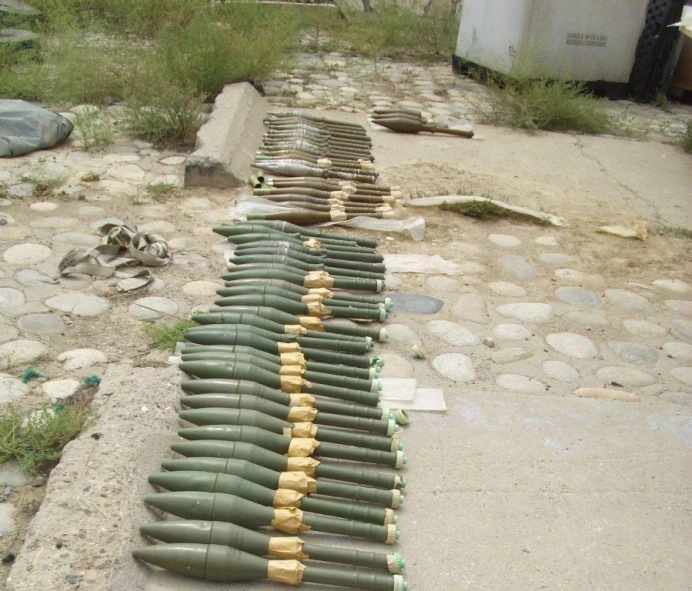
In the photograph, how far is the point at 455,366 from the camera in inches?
159

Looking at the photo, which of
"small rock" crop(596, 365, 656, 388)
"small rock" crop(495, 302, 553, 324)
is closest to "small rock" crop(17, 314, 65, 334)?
"small rock" crop(495, 302, 553, 324)

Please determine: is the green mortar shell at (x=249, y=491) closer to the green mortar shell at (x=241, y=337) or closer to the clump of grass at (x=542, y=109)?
the green mortar shell at (x=241, y=337)

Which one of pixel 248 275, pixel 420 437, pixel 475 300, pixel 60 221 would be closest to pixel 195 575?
pixel 420 437

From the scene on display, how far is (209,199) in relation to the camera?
5.83 m

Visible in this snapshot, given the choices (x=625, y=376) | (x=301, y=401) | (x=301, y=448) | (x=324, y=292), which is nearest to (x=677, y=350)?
(x=625, y=376)

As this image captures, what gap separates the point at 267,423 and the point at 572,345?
2.04 m

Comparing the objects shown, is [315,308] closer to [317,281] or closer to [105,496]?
[317,281]

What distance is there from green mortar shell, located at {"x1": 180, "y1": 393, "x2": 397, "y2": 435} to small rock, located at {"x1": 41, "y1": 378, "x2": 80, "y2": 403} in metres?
0.59

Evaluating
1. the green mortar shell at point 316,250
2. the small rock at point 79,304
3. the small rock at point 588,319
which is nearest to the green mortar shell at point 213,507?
the small rock at point 79,304

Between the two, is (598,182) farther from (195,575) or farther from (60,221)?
(195,575)

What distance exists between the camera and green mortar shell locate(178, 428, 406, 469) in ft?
9.75

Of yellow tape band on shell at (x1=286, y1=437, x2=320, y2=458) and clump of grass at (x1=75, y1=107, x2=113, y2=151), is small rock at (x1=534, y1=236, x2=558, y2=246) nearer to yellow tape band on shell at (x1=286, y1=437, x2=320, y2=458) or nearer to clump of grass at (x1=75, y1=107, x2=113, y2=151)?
yellow tape band on shell at (x1=286, y1=437, x2=320, y2=458)

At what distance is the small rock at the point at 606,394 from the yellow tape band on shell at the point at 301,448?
60.4 inches

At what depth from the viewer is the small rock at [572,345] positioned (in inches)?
169
